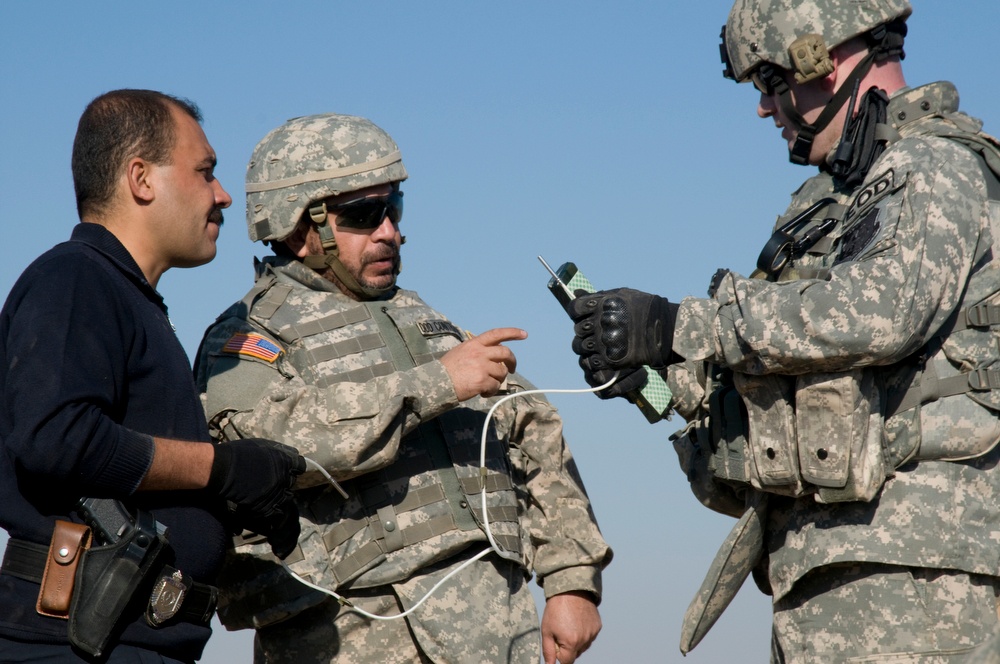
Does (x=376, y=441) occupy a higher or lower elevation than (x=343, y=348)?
lower

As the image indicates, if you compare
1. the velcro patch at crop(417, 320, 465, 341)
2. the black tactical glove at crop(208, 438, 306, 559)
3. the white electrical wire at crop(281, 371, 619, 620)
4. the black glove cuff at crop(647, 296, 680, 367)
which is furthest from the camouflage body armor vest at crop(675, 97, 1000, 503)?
the black tactical glove at crop(208, 438, 306, 559)

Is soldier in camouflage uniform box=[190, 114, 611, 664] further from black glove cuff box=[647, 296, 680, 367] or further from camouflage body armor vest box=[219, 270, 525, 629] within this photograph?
black glove cuff box=[647, 296, 680, 367]

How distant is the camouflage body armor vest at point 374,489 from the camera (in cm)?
534

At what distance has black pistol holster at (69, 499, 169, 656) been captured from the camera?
3883mm

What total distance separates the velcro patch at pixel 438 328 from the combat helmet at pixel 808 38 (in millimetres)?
1810

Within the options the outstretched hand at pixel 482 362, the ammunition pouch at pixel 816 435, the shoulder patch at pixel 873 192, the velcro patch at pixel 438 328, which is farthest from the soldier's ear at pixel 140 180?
the shoulder patch at pixel 873 192

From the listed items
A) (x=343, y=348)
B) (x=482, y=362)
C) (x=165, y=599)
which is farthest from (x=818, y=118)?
(x=165, y=599)

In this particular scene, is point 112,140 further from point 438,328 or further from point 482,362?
point 438,328

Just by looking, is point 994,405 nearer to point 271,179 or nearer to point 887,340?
point 887,340

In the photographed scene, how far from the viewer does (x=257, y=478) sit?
4473 mm

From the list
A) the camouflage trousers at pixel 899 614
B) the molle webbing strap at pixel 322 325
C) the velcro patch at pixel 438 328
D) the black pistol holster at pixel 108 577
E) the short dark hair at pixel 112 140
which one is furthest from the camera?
the velcro patch at pixel 438 328

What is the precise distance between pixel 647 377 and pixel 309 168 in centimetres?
189

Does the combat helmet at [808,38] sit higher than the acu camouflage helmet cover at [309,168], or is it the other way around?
the combat helmet at [808,38]

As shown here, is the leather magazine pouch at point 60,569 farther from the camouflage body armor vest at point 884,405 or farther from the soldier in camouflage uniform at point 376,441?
the camouflage body armor vest at point 884,405
